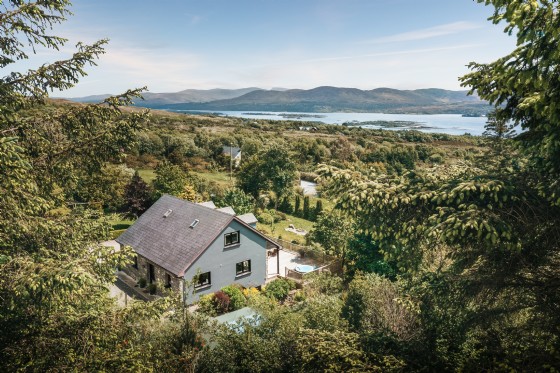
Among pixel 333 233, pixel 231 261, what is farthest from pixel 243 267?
pixel 333 233

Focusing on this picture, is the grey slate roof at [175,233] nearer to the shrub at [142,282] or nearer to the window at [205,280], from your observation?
the window at [205,280]

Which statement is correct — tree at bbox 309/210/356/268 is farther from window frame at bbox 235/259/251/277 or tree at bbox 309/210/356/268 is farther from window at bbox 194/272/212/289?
window at bbox 194/272/212/289

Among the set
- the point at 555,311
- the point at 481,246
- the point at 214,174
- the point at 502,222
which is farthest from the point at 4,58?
the point at 214,174

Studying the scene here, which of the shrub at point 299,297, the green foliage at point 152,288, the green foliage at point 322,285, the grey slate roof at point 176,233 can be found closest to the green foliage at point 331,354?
the green foliage at point 322,285

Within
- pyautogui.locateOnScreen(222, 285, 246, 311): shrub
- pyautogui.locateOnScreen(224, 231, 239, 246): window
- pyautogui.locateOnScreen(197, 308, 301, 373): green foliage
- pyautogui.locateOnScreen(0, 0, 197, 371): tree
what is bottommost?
pyautogui.locateOnScreen(222, 285, 246, 311): shrub

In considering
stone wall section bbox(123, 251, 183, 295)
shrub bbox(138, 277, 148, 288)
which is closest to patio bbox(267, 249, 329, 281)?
stone wall section bbox(123, 251, 183, 295)
